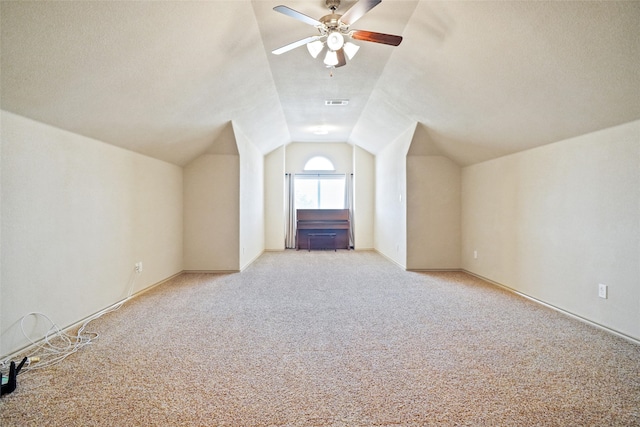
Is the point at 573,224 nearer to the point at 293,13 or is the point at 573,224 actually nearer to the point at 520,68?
the point at 520,68

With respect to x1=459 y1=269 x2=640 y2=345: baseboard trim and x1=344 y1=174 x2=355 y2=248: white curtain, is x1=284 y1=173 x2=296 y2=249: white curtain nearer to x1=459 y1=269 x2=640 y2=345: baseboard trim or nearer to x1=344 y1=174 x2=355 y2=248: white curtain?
x1=344 y1=174 x2=355 y2=248: white curtain

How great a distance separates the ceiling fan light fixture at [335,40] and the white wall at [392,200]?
253cm

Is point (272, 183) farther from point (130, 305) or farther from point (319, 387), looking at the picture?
point (319, 387)

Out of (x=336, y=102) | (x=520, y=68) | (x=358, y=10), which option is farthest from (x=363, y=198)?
(x=358, y=10)

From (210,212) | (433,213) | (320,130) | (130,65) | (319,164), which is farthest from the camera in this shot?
(319,164)

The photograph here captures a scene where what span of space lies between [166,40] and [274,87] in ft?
6.33

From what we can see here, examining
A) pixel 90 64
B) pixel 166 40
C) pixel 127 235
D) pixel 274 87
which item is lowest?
pixel 127 235

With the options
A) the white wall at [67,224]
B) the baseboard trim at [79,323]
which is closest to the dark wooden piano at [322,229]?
the baseboard trim at [79,323]

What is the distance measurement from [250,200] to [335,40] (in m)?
3.84

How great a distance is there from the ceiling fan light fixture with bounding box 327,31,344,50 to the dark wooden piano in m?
5.34

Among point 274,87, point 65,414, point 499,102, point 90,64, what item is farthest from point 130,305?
point 499,102

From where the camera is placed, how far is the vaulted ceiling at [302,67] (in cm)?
182

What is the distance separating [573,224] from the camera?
2.87 meters

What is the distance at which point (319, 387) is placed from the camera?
5.65 ft
